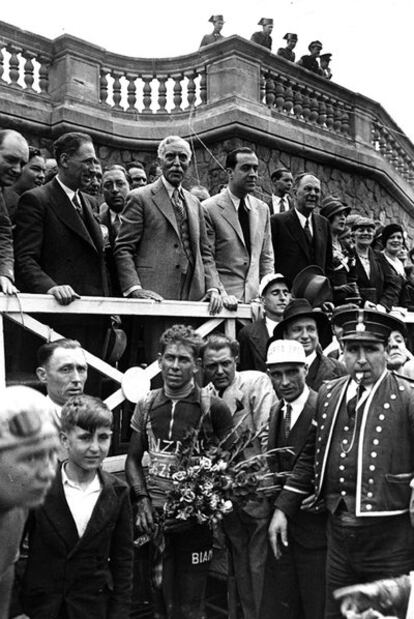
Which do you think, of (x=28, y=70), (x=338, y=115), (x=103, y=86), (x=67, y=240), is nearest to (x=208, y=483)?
(x=67, y=240)

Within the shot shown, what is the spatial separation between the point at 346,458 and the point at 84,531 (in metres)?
1.26

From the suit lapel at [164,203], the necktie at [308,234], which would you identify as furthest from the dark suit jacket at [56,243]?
the necktie at [308,234]

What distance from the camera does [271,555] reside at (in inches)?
144

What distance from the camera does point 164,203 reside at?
15.6 ft

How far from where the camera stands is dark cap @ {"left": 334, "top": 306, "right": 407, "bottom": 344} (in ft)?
11.2

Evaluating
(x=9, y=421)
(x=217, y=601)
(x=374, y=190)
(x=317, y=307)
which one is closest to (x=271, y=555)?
(x=217, y=601)

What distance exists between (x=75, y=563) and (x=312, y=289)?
290 cm

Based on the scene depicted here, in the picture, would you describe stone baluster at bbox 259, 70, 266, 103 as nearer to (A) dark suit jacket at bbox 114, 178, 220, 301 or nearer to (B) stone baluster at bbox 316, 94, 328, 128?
(B) stone baluster at bbox 316, 94, 328, 128

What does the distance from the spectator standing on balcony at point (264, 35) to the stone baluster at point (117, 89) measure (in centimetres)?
263

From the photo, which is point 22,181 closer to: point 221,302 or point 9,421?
point 221,302

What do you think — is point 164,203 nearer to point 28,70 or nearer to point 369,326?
point 369,326

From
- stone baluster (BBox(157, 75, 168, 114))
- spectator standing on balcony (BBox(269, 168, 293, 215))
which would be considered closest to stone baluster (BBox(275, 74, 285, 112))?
stone baluster (BBox(157, 75, 168, 114))

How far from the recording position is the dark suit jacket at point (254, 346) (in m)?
4.46

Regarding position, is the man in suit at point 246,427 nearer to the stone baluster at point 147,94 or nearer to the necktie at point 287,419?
the necktie at point 287,419
